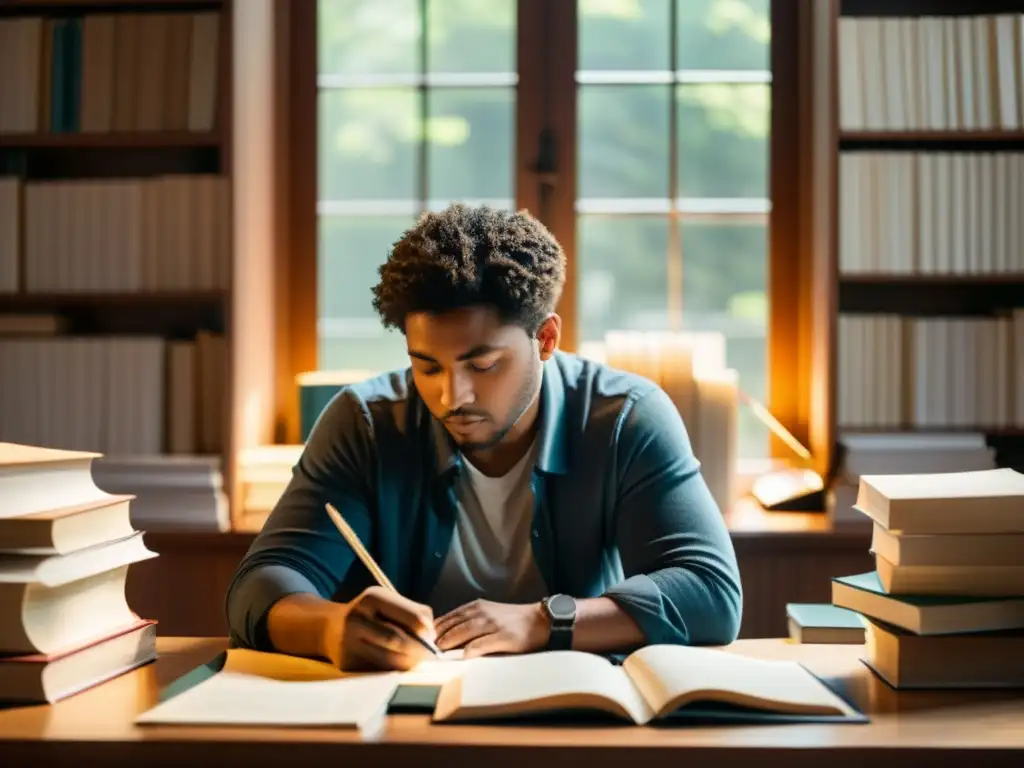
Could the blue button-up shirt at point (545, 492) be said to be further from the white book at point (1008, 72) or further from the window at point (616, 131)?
the white book at point (1008, 72)

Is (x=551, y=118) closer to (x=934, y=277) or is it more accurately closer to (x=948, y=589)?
(x=934, y=277)

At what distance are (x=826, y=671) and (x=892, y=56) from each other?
1883 mm

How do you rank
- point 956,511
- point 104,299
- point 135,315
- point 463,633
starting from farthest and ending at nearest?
1. point 135,315
2. point 104,299
3. point 463,633
4. point 956,511

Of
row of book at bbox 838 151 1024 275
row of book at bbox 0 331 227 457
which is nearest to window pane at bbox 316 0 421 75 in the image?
row of book at bbox 0 331 227 457

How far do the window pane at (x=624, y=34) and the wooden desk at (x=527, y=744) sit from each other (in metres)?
2.29

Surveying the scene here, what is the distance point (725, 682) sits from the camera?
3.94 ft

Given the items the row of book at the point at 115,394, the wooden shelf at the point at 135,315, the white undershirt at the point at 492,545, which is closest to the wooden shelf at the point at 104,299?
the wooden shelf at the point at 135,315

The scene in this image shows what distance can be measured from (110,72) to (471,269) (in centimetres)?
163

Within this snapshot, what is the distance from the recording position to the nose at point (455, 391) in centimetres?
167

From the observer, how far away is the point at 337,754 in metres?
1.10

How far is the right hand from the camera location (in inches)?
54.1

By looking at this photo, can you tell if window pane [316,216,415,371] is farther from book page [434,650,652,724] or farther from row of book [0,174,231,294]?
book page [434,650,652,724]

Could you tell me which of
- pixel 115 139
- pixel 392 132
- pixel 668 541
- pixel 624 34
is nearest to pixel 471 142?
pixel 392 132

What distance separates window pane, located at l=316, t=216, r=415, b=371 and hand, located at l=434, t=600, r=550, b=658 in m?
1.77
